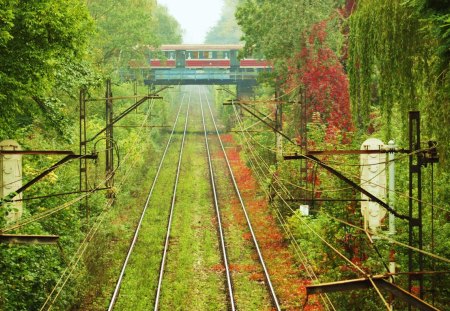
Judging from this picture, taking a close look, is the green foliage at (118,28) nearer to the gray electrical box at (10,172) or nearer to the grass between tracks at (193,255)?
the grass between tracks at (193,255)

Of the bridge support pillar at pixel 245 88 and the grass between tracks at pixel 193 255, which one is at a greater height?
the bridge support pillar at pixel 245 88

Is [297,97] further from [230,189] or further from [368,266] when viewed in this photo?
[368,266]

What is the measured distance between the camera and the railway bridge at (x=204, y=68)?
173 feet

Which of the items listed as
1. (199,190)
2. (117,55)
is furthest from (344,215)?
(117,55)

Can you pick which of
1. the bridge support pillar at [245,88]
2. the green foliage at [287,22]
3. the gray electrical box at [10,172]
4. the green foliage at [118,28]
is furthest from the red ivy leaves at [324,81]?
the bridge support pillar at [245,88]

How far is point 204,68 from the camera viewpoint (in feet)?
185

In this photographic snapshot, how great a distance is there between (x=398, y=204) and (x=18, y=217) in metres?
7.50

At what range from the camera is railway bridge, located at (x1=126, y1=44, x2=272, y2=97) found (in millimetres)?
52625

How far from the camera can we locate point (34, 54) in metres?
14.3

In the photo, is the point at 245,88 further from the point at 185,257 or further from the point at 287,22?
the point at 185,257

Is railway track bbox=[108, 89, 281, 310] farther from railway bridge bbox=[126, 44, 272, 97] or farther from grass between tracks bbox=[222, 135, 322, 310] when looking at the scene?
railway bridge bbox=[126, 44, 272, 97]

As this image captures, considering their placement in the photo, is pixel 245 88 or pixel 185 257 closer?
pixel 185 257

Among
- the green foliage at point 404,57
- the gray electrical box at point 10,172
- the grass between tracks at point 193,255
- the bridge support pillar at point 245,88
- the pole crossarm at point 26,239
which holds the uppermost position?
the bridge support pillar at point 245,88

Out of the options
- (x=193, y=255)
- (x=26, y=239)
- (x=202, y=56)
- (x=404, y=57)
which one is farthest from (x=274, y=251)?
(x=202, y=56)
